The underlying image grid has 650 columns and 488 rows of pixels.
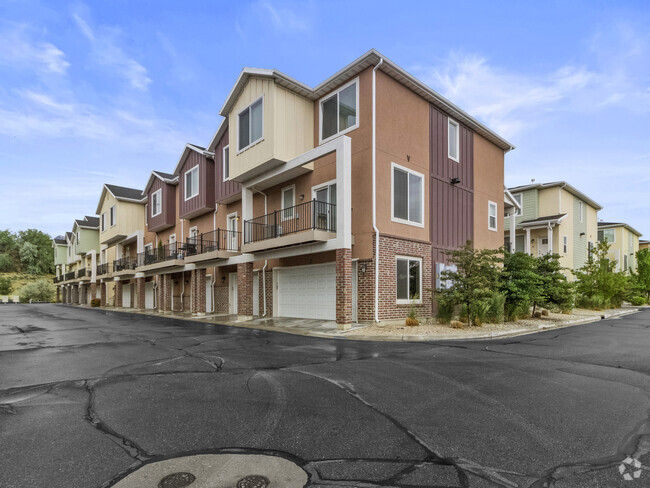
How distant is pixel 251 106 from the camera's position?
687 inches

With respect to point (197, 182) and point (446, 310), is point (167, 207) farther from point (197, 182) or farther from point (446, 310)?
point (446, 310)

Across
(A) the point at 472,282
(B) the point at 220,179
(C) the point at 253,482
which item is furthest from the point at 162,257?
(C) the point at 253,482

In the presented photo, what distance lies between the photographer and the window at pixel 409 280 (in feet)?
50.0

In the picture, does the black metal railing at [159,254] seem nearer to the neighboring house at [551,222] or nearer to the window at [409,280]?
the window at [409,280]

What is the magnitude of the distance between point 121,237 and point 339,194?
1079 inches

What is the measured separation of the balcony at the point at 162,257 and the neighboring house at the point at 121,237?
214cm

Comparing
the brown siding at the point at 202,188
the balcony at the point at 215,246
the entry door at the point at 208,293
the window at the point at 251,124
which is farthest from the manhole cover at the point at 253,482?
the entry door at the point at 208,293

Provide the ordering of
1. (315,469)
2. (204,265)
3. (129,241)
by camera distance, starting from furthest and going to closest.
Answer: (129,241)
(204,265)
(315,469)

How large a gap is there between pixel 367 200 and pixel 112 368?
387 inches

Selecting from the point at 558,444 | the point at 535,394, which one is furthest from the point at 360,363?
the point at 558,444

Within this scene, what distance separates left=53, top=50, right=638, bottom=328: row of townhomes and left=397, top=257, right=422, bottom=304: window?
0.19 ft

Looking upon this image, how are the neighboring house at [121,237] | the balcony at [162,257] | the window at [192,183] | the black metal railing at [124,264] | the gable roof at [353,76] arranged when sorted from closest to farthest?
1. the gable roof at [353,76]
2. the window at [192,183]
3. the balcony at [162,257]
4. the black metal railing at [124,264]
5. the neighboring house at [121,237]

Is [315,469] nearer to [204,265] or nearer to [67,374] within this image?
[67,374]

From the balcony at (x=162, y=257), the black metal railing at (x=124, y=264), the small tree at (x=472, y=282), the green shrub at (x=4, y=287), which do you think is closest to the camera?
the small tree at (x=472, y=282)
